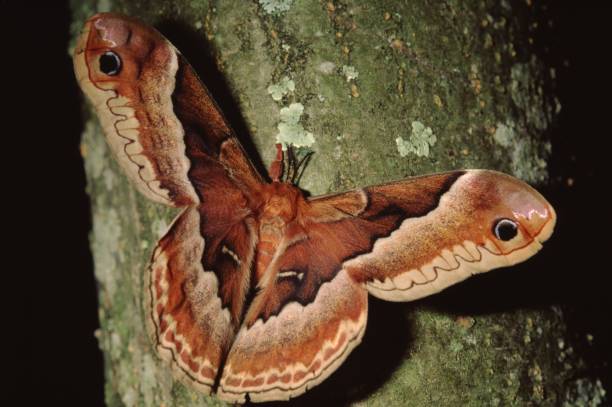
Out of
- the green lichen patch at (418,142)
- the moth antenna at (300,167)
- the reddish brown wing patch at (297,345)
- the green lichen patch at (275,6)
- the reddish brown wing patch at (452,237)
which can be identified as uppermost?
the green lichen patch at (275,6)

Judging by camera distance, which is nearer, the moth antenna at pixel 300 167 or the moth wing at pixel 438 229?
the moth wing at pixel 438 229

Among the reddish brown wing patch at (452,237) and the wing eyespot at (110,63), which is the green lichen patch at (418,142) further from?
the wing eyespot at (110,63)

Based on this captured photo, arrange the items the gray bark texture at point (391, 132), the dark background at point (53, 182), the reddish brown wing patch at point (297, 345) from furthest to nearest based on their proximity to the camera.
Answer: the dark background at point (53, 182)
the gray bark texture at point (391, 132)
the reddish brown wing patch at point (297, 345)

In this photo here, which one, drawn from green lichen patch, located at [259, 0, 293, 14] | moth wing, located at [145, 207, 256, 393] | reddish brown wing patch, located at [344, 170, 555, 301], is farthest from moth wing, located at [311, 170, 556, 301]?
green lichen patch, located at [259, 0, 293, 14]

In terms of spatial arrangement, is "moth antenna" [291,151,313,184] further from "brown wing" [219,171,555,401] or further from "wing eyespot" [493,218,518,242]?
"wing eyespot" [493,218,518,242]

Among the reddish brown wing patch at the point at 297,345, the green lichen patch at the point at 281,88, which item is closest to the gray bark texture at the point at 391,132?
the green lichen patch at the point at 281,88

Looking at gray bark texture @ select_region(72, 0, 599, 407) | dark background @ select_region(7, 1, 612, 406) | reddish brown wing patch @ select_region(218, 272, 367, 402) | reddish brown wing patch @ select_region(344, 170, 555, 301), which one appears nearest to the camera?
reddish brown wing patch @ select_region(344, 170, 555, 301)
